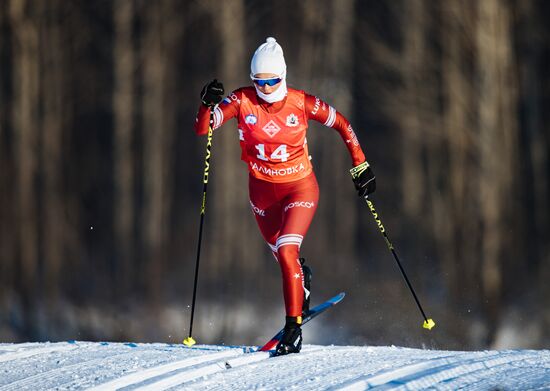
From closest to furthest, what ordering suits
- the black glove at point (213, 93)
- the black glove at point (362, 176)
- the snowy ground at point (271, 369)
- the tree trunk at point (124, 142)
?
the snowy ground at point (271, 369)
the black glove at point (213, 93)
the black glove at point (362, 176)
the tree trunk at point (124, 142)

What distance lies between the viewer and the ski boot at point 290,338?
4.90 meters

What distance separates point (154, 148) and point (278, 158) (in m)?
4.34

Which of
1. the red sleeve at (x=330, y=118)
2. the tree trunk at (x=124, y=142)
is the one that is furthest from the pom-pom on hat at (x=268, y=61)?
the tree trunk at (x=124, y=142)

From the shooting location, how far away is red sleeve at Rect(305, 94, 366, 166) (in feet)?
16.7

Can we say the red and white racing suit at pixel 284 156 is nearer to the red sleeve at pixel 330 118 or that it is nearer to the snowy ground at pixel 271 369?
the red sleeve at pixel 330 118

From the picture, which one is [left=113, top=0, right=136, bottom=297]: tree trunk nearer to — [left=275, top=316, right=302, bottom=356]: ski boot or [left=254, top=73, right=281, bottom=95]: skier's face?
[left=254, top=73, right=281, bottom=95]: skier's face

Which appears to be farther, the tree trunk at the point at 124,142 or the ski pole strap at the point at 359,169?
the tree trunk at the point at 124,142

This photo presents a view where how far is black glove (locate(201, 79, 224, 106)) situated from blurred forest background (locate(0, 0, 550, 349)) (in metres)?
3.78

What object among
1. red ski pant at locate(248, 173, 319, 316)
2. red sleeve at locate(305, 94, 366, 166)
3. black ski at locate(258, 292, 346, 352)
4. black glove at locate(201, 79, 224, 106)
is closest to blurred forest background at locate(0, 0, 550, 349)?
black ski at locate(258, 292, 346, 352)

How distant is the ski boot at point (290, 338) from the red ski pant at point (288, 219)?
0.13 ft

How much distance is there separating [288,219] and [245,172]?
401cm

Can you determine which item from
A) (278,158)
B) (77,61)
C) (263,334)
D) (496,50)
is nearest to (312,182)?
(278,158)

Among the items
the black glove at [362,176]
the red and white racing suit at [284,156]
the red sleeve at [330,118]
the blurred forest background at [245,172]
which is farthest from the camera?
the blurred forest background at [245,172]

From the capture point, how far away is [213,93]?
190 inches
